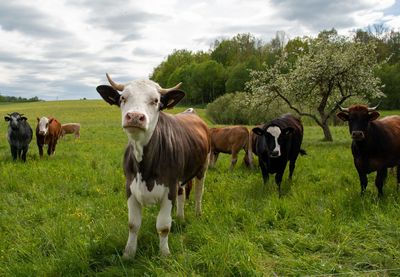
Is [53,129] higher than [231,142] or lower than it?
higher

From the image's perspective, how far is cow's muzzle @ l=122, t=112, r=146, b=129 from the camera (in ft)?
12.6

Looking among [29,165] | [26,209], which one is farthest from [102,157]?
[26,209]

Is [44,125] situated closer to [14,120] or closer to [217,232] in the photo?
[14,120]

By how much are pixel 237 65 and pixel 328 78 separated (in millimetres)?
46270

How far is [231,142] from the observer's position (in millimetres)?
11484

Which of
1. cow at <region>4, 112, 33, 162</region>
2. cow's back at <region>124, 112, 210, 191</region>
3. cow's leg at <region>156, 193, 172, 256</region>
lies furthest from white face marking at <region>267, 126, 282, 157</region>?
cow at <region>4, 112, 33, 162</region>

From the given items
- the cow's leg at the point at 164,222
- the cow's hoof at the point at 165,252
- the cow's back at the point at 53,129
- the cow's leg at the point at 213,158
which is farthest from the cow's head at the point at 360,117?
the cow's back at the point at 53,129

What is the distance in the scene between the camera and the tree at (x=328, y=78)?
19562 mm

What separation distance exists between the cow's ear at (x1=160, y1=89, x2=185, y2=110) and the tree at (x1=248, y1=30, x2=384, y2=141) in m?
15.6

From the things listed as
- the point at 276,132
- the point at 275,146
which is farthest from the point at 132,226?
the point at 276,132

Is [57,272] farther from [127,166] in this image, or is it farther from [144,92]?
[144,92]

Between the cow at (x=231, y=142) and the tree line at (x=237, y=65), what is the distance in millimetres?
38359

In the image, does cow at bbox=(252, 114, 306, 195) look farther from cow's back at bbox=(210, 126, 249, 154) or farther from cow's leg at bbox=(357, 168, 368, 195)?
cow's back at bbox=(210, 126, 249, 154)

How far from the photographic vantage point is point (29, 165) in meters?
11.0
